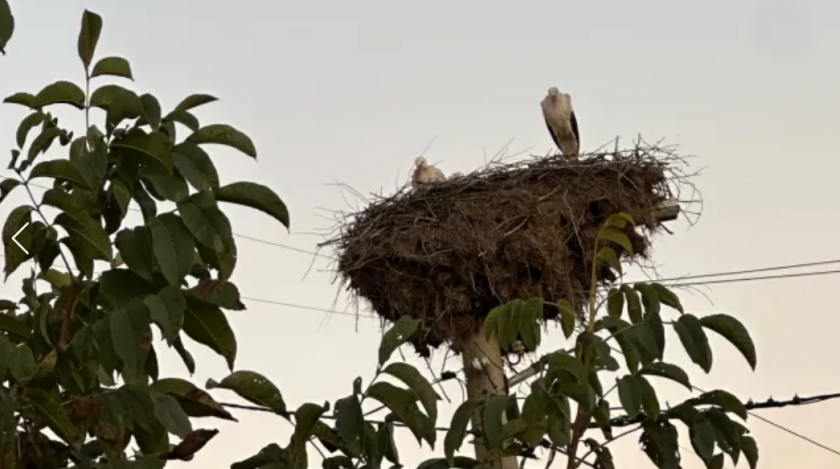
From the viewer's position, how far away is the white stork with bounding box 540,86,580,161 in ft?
26.6

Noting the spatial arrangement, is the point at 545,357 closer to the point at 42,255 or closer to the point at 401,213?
the point at 42,255

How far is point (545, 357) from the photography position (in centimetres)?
174

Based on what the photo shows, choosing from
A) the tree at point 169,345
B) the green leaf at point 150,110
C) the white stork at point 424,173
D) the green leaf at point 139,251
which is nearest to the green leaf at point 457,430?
the tree at point 169,345

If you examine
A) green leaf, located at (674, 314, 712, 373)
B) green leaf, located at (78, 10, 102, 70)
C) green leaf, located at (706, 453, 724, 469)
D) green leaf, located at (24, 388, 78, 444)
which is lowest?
green leaf, located at (24, 388, 78, 444)

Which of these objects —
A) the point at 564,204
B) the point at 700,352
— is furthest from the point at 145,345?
the point at 564,204

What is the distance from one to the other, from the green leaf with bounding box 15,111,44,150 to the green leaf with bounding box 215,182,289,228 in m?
0.25

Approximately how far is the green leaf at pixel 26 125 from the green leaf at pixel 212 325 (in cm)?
29

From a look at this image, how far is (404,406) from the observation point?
165cm

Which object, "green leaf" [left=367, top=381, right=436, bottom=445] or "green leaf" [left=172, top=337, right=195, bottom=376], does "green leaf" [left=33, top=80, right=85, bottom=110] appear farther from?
"green leaf" [left=367, top=381, right=436, bottom=445]

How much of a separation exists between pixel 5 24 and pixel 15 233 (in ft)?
1.06

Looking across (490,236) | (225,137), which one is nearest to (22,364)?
(225,137)

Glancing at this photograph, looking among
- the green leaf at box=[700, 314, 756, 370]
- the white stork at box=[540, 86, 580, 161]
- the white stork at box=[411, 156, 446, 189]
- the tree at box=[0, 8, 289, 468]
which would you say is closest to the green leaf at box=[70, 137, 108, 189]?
the tree at box=[0, 8, 289, 468]

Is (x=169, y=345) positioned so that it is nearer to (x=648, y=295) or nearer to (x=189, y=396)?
(x=189, y=396)

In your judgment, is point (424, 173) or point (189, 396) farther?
point (424, 173)
